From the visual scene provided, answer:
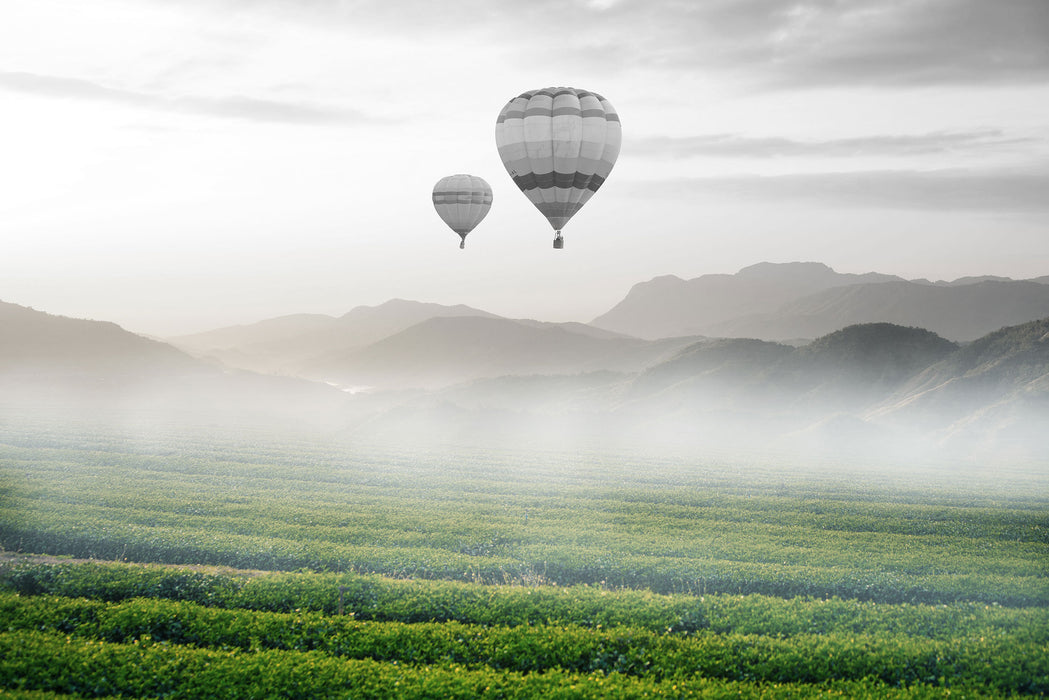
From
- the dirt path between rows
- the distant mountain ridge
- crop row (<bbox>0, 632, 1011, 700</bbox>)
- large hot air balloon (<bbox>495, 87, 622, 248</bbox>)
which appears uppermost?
large hot air balloon (<bbox>495, 87, 622, 248</bbox>)

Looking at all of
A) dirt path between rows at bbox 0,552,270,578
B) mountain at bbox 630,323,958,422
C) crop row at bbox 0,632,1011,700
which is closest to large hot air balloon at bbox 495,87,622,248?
dirt path between rows at bbox 0,552,270,578

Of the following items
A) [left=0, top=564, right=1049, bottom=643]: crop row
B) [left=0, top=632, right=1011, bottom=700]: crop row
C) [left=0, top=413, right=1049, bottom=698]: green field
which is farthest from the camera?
[left=0, top=564, right=1049, bottom=643]: crop row

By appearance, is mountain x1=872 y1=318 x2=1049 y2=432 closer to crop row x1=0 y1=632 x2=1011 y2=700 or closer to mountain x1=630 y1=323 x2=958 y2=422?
mountain x1=630 y1=323 x2=958 y2=422

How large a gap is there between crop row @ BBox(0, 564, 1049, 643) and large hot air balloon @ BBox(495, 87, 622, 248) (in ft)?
95.4

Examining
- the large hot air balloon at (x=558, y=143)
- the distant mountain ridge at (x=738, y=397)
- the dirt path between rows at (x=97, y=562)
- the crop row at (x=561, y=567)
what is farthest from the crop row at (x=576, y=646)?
the distant mountain ridge at (x=738, y=397)

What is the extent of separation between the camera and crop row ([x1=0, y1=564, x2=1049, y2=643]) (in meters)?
18.8

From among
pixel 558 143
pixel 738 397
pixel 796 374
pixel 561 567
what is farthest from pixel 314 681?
pixel 796 374

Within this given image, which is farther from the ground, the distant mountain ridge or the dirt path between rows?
the distant mountain ridge

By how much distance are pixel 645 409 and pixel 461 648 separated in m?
118

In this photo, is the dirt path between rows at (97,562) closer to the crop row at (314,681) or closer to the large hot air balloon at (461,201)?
the crop row at (314,681)

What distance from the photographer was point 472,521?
32.7 m

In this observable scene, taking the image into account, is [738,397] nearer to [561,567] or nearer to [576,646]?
[561,567]

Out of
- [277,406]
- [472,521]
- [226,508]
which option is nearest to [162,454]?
[226,508]

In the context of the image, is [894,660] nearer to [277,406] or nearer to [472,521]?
[472,521]
